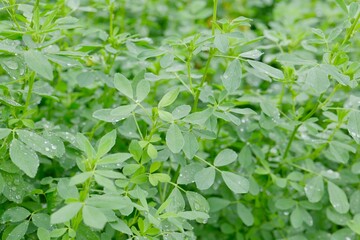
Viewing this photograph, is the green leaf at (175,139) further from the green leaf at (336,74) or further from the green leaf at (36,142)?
the green leaf at (336,74)

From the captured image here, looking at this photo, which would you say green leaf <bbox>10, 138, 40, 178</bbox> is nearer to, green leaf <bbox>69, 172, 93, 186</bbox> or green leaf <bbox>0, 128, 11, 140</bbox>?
green leaf <bbox>0, 128, 11, 140</bbox>

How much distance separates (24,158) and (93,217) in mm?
357

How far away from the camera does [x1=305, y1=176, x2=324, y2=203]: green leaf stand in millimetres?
2038

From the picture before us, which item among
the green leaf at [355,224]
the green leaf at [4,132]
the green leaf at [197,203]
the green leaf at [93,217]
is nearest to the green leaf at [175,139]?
the green leaf at [197,203]

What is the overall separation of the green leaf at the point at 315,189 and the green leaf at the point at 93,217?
0.99 meters

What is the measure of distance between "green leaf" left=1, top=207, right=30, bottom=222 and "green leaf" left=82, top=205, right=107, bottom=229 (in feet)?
1.38

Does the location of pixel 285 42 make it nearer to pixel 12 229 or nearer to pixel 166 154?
pixel 166 154

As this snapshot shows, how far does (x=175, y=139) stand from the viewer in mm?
1606

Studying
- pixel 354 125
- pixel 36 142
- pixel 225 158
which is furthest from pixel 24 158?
pixel 354 125

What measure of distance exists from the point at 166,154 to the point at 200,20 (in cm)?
173

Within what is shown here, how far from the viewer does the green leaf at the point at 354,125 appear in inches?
69.7

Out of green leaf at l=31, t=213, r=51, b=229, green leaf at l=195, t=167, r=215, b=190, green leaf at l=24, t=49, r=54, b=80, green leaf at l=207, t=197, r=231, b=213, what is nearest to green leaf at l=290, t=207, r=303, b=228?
green leaf at l=207, t=197, r=231, b=213

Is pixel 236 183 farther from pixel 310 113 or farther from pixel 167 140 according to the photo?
pixel 310 113

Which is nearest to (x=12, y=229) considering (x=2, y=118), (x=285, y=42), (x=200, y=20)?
(x=2, y=118)
